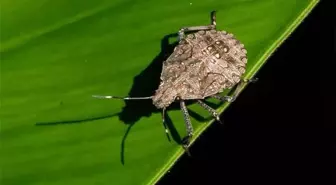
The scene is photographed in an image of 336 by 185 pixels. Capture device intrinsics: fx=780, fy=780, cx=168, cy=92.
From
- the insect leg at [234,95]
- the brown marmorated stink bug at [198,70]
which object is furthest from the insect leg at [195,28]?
the insect leg at [234,95]

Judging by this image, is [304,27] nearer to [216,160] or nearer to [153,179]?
[216,160]

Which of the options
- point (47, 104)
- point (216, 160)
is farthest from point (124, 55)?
point (216, 160)

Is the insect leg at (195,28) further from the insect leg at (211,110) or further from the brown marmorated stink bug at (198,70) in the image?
the insect leg at (211,110)

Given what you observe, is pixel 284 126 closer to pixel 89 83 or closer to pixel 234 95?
pixel 234 95

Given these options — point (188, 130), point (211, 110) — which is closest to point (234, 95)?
point (211, 110)

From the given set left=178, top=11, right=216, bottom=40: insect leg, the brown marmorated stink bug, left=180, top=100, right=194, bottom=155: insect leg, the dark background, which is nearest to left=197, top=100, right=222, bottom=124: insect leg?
the brown marmorated stink bug
